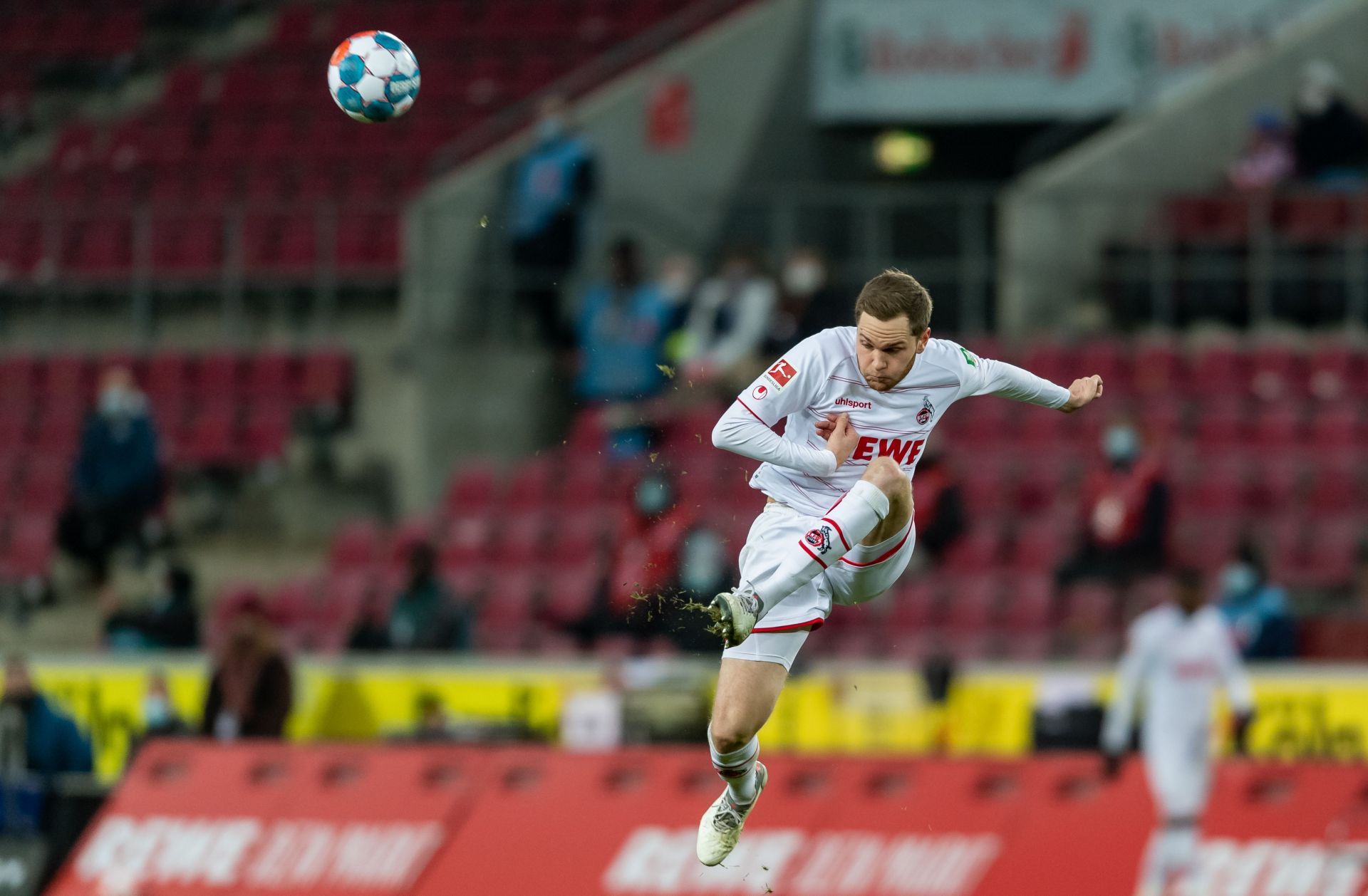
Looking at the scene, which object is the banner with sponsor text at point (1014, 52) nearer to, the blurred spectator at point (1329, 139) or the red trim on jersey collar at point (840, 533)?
the blurred spectator at point (1329, 139)

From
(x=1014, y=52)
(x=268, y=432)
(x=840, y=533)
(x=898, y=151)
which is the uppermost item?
(x=1014, y=52)

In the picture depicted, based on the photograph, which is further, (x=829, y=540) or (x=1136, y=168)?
(x=1136, y=168)

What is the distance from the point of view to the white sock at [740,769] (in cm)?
827

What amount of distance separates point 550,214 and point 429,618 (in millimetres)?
3788

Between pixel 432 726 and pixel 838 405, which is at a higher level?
pixel 838 405

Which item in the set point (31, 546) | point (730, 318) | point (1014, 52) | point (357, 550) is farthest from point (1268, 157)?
point (31, 546)

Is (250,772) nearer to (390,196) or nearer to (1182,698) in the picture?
(1182,698)

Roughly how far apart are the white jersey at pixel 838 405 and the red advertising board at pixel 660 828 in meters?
3.74

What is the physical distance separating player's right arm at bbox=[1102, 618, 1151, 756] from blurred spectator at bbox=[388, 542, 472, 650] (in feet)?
14.1

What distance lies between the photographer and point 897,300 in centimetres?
769

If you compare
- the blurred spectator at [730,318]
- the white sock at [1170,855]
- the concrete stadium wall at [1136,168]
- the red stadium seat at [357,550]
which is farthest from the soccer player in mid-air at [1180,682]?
the red stadium seat at [357,550]

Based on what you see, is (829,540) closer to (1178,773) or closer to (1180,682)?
(1178,773)

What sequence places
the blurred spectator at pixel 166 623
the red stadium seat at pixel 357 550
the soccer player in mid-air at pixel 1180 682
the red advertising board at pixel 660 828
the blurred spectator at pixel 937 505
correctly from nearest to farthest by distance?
the red advertising board at pixel 660 828 < the soccer player in mid-air at pixel 1180 682 < the blurred spectator at pixel 937 505 < the blurred spectator at pixel 166 623 < the red stadium seat at pixel 357 550

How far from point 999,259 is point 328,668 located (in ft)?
23.3
